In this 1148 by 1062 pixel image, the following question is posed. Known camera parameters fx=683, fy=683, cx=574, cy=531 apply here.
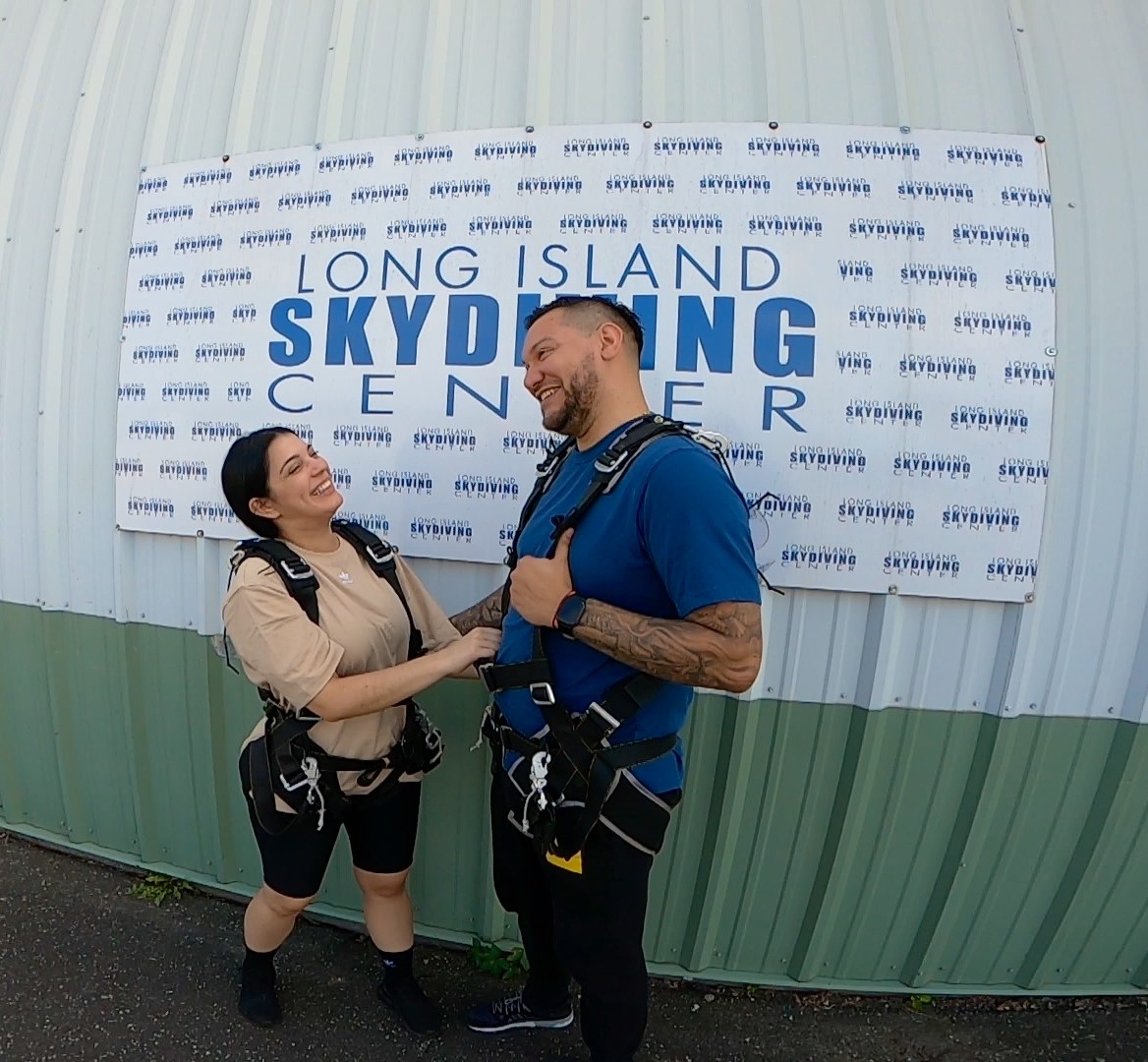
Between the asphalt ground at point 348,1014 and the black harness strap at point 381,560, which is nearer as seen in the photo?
the black harness strap at point 381,560

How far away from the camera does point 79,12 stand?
9.37 ft

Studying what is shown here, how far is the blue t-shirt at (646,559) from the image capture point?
4.86ft

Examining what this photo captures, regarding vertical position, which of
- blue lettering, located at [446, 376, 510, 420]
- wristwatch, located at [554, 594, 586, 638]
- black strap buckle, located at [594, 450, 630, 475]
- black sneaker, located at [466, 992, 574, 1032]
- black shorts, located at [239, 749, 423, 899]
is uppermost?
blue lettering, located at [446, 376, 510, 420]

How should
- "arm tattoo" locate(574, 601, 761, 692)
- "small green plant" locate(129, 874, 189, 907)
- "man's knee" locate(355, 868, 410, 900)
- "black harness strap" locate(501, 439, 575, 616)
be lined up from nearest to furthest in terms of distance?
"arm tattoo" locate(574, 601, 761, 692) < "black harness strap" locate(501, 439, 575, 616) < "man's knee" locate(355, 868, 410, 900) < "small green plant" locate(129, 874, 189, 907)

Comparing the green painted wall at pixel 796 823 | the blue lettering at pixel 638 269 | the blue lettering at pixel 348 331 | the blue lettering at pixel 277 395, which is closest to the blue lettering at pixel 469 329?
the blue lettering at pixel 348 331

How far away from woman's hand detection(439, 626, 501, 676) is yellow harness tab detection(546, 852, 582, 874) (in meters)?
0.56

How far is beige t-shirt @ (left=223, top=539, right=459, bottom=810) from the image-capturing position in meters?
1.79

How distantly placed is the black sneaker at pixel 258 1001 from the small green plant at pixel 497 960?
72 cm

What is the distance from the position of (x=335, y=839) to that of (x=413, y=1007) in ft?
2.41

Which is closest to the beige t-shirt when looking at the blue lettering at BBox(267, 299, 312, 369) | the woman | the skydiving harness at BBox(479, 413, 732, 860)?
the woman

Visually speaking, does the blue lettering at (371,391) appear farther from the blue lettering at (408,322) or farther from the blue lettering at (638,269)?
the blue lettering at (638,269)

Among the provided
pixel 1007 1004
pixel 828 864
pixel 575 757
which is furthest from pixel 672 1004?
pixel 575 757

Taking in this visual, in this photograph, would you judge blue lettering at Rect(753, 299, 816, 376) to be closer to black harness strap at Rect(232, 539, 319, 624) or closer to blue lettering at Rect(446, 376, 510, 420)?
blue lettering at Rect(446, 376, 510, 420)

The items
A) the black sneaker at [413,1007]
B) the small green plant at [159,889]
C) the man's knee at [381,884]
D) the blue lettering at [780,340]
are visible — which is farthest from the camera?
the small green plant at [159,889]
